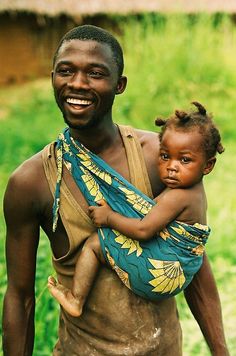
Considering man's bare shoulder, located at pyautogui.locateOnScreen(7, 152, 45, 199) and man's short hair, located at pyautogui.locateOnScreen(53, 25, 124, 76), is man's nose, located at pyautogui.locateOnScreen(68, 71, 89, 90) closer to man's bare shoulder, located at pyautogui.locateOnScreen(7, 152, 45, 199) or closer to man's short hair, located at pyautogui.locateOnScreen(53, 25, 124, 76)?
man's short hair, located at pyautogui.locateOnScreen(53, 25, 124, 76)

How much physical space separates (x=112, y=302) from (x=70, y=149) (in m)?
0.51

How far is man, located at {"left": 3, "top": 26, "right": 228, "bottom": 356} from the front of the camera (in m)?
2.32

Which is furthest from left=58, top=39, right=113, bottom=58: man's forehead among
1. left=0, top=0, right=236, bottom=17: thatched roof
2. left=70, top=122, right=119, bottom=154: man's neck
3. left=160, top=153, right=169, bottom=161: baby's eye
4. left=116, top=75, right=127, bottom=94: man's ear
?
left=0, top=0, right=236, bottom=17: thatched roof

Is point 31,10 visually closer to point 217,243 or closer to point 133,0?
point 133,0

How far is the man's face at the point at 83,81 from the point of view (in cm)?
230

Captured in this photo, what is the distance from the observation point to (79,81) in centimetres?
229

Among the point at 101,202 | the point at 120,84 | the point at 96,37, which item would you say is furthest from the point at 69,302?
the point at 96,37

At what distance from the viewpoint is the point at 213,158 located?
7.97ft

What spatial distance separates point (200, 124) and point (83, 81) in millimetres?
390

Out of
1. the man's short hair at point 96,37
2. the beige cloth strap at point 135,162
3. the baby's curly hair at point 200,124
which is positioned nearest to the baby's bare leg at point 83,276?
the beige cloth strap at point 135,162

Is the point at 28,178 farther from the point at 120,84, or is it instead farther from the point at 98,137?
the point at 120,84

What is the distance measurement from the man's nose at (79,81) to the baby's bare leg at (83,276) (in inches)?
18.3

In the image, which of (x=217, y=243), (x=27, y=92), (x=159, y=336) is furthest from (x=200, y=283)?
(x=27, y=92)

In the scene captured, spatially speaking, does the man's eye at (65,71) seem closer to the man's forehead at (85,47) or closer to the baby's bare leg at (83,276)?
the man's forehead at (85,47)
